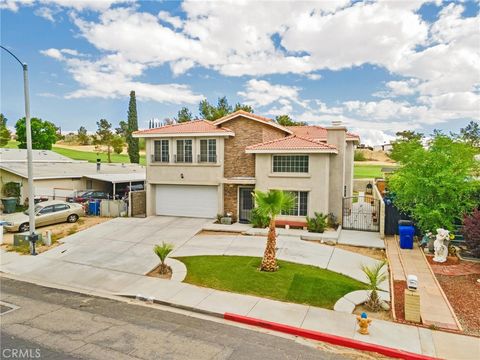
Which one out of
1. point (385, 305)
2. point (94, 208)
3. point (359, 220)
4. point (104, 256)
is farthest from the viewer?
point (94, 208)

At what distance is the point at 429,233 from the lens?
51.4 feet

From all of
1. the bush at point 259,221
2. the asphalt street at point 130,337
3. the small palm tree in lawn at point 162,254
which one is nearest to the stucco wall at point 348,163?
the bush at point 259,221

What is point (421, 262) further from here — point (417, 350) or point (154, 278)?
point (154, 278)

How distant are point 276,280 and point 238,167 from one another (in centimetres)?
1088

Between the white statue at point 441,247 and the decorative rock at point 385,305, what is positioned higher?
the white statue at point 441,247

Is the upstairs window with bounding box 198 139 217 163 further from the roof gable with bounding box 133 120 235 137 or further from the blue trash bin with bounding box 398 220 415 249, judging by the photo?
the blue trash bin with bounding box 398 220 415 249

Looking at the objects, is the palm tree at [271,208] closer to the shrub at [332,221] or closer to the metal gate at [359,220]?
the shrub at [332,221]

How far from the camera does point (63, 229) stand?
19984 millimetres

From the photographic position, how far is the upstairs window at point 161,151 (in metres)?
23.2

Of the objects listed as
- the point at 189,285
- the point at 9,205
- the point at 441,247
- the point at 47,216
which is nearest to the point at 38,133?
the point at 9,205

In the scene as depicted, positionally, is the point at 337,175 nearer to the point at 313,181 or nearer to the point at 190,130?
the point at 313,181

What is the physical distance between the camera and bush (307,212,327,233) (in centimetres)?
1869

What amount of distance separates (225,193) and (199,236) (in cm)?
431

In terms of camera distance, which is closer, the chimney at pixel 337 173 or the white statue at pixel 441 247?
the white statue at pixel 441 247
